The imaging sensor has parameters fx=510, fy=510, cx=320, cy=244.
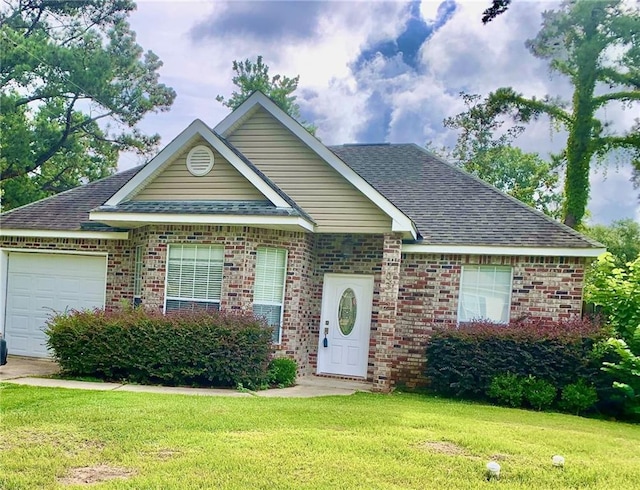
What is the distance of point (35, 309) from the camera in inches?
481

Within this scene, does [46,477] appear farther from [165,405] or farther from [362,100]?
[362,100]

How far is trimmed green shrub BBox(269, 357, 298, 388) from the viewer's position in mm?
9984

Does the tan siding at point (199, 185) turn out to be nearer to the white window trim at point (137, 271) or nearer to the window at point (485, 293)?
the white window trim at point (137, 271)

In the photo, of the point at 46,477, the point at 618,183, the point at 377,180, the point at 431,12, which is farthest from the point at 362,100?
the point at 46,477

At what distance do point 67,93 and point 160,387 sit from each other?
16253mm

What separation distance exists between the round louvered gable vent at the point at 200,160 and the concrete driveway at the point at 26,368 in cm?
490

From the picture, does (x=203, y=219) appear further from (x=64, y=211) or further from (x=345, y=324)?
(x=64, y=211)

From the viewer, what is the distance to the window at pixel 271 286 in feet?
34.6

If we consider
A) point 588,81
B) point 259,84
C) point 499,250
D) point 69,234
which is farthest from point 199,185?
point 259,84

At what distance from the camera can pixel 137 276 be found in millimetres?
11461

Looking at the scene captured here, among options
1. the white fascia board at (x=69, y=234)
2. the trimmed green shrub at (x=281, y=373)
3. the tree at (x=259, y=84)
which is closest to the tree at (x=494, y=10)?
the trimmed green shrub at (x=281, y=373)

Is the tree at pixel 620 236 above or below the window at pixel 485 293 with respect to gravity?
above

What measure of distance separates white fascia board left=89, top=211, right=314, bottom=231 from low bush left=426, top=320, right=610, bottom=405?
3670mm

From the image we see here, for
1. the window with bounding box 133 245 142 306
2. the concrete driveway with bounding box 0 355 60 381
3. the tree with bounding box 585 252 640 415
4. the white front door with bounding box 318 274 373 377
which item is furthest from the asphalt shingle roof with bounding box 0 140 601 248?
the concrete driveway with bounding box 0 355 60 381
